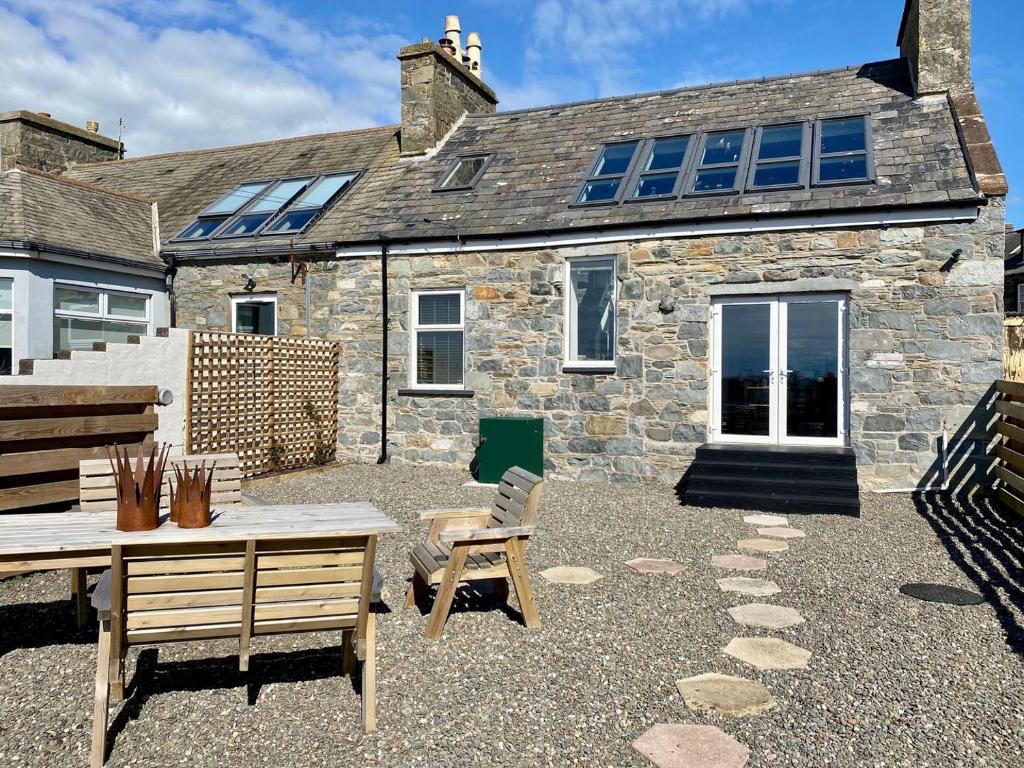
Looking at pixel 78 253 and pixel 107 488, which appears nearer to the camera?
pixel 107 488

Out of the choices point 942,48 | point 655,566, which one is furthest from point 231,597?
point 942,48

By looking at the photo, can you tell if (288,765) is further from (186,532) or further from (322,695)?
(186,532)

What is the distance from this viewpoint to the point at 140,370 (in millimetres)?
9102

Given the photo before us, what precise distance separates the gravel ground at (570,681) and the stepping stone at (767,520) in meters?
1.66

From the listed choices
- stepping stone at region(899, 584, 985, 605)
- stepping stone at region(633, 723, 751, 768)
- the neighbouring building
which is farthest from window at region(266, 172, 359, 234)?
stepping stone at region(633, 723, 751, 768)

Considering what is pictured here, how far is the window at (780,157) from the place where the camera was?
10250 millimetres

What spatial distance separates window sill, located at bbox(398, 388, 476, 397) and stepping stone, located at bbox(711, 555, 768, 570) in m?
5.45

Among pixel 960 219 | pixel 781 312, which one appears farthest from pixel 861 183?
pixel 781 312

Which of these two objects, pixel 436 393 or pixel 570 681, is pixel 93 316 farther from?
pixel 570 681

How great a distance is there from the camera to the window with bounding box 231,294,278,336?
13.0m

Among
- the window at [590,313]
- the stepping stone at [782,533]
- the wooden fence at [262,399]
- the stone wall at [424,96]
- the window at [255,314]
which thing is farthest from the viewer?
the stone wall at [424,96]

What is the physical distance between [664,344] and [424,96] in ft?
22.7

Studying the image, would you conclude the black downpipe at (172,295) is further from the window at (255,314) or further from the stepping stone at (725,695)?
the stepping stone at (725,695)

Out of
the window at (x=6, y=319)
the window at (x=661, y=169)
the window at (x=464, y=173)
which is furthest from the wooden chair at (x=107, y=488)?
the window at (x=464, y=173)
